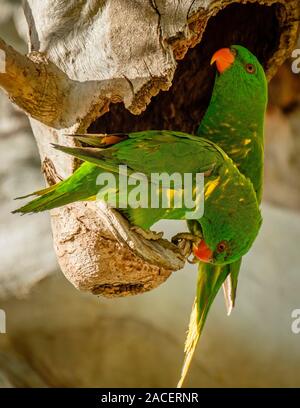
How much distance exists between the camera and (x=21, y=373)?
1.72 meters

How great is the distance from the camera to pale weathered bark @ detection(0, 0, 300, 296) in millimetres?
995

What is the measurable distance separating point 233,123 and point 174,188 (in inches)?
8.5

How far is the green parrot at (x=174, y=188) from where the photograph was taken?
3.07 ft

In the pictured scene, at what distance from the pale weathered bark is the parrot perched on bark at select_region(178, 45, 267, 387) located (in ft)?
0.35

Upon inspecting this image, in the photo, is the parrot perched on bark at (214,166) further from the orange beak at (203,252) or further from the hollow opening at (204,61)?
the hollow opening at (204,61)

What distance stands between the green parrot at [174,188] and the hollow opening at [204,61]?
260mm

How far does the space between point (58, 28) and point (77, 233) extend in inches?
12.2

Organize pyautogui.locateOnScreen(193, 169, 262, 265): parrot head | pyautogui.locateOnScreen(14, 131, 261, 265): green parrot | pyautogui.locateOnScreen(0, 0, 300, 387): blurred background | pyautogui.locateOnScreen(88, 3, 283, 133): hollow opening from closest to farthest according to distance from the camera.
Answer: pyautogui.locateOnScreen(14, 131, 261, 265): green parrot → pyautogui.locateOnScreen(193, 169, 262, 265): parrot head → pyautogui.locateOnScreen(88, 3, 283, 133): hollow opening → pyautogui.locateOnScreen(0, 0, 300, 387): blurred background

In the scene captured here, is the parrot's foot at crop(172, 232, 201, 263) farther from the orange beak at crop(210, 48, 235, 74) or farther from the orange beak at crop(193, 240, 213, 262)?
the orange beak at crop(210, 48, 235, 74)

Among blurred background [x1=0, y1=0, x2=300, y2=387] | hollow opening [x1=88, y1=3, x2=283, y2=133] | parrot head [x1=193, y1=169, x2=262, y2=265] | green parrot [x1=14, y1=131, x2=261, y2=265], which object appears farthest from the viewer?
blurred background [x1=0, y1=0, x2=300, y2=387]

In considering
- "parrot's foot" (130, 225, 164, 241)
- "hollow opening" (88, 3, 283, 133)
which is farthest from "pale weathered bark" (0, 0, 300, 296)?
"hollow opening" (88, 3, 283, 133)

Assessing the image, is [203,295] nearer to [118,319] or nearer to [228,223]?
[228,223]

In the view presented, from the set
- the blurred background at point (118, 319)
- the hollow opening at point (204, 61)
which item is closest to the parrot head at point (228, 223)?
the hollow opening at point (204, 61)
